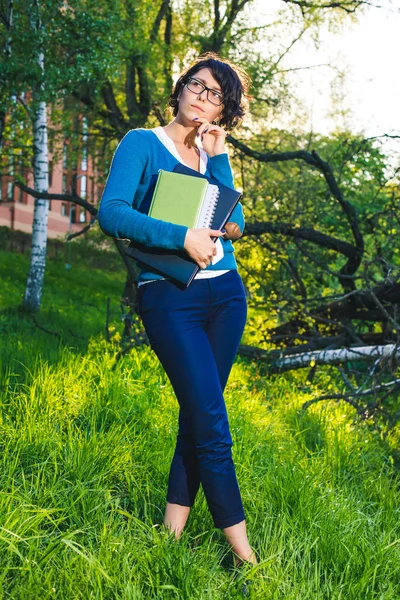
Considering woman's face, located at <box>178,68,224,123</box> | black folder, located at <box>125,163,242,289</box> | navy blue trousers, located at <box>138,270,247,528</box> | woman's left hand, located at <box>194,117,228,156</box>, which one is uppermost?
woman's face, located at <box>178,68,224,123</box>

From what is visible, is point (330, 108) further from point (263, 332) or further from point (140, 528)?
point (140, 528)

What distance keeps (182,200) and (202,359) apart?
59 cm

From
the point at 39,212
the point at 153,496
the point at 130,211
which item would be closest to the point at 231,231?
the point at 130,211

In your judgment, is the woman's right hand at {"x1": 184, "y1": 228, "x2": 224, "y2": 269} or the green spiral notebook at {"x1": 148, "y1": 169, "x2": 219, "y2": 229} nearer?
the woman's right hand at {"x1": 184, "y1": 228, "x2": 224, "y2": 269}

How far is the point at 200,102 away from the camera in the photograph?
295 cm

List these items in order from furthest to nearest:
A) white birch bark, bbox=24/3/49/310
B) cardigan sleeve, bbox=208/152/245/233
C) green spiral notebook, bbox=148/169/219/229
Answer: white birch bark, bbox=24/3/49/310 → cardigan sleeve, bbox=208/152/245/233 → green spiral notebook, bbox=148/169/219/229

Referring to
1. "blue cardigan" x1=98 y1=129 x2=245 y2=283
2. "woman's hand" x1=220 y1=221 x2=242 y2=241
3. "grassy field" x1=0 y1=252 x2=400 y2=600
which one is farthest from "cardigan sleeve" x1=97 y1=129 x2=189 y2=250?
"grassy field" x1=0 y1=252 x2=400 y2=600

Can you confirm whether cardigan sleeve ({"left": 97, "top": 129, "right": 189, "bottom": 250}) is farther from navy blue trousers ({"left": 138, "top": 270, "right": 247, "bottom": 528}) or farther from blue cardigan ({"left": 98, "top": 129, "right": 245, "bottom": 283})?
navy blue trousers ({"left": 138, "top": 270, "right": 247, "bottom": 528})

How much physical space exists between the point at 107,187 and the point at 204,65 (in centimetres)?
70

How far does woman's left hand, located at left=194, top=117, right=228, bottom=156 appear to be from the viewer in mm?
2924

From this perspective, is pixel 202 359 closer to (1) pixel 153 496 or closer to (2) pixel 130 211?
(2) pixel 130 211

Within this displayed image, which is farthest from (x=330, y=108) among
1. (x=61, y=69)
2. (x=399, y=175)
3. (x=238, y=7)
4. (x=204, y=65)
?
(x=204, y=65)

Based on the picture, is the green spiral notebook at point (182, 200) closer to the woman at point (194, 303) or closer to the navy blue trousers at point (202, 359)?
the woman at point (194, 303)

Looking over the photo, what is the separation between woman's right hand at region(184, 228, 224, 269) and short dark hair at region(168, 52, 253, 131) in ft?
2.21
